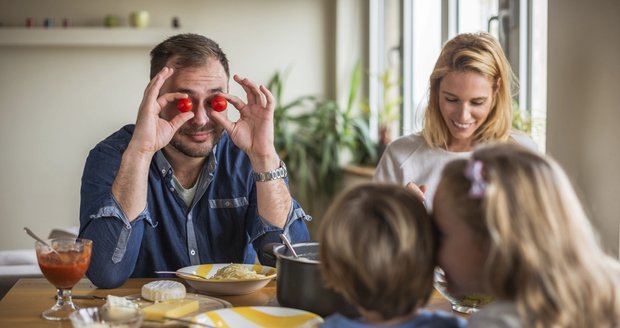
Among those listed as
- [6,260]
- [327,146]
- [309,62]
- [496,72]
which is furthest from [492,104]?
[309,62]

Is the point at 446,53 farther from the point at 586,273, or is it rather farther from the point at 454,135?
the point at 586,273

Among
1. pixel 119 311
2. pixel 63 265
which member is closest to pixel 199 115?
pixel 63 265

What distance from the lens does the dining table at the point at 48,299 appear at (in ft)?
4.95

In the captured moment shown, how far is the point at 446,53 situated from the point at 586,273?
1581mm

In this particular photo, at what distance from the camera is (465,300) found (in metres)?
1.50

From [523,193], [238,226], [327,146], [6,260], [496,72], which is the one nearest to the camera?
[523,193]

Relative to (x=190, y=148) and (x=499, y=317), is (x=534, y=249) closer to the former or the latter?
(x=499, y=317)

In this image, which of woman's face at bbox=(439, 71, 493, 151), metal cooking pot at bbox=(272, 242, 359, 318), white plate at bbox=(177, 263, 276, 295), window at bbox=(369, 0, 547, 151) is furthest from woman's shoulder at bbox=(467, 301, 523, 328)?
window at bbox=(369, 0, 547, 151)

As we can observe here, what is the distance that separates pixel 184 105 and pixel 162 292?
1.98ft

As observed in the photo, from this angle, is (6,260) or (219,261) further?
(6,260)

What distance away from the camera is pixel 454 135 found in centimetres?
245

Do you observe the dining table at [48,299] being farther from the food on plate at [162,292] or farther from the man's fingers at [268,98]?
the man's fingers at [268,98]

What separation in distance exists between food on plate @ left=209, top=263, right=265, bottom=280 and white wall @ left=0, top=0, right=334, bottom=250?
417 centimetres

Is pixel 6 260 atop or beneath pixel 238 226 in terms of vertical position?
beneath
